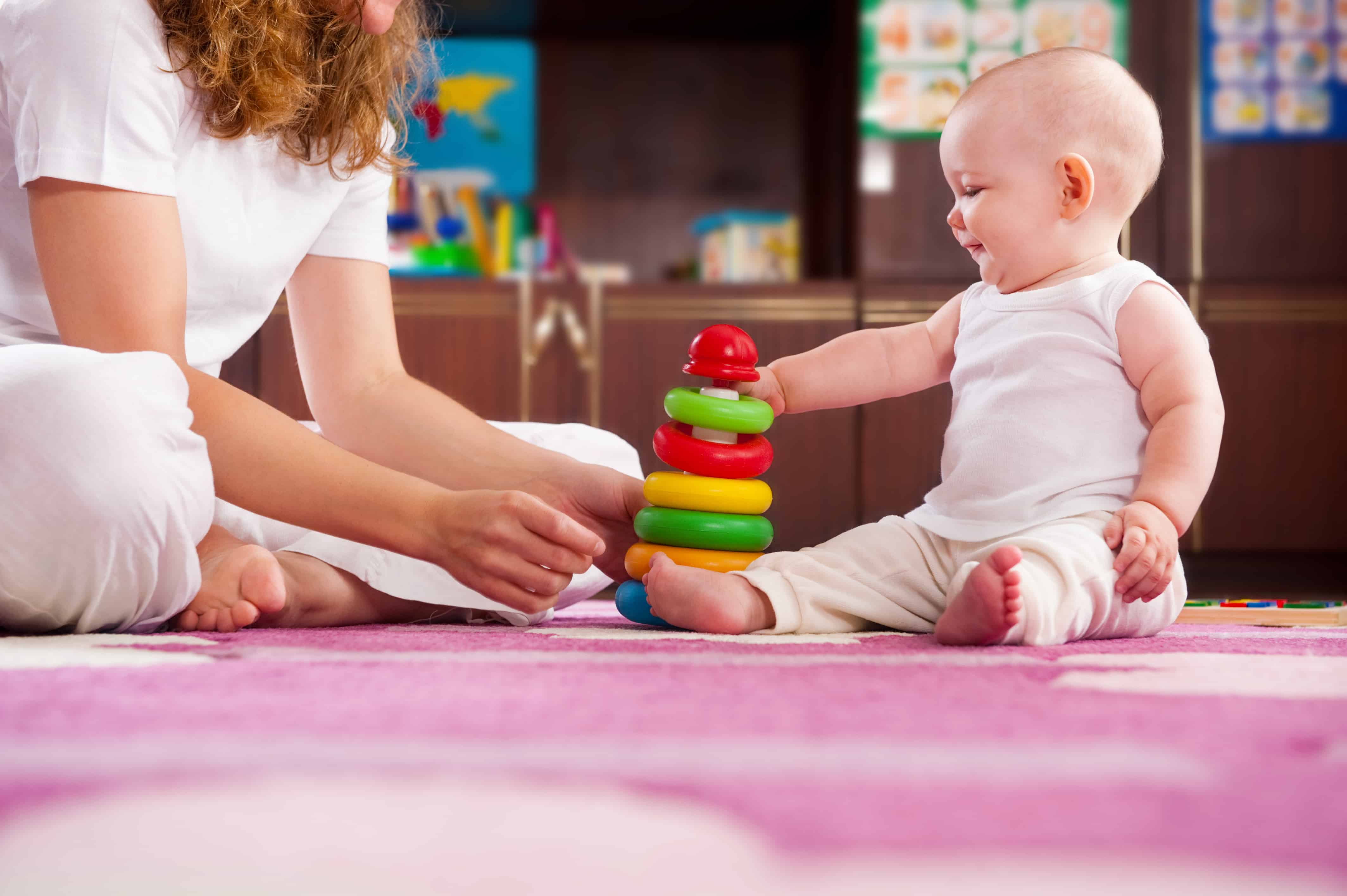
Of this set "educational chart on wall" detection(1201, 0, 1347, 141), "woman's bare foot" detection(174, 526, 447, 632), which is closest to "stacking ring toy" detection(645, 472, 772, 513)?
"woman's bare foot" detection(174, 526, 447, 632)

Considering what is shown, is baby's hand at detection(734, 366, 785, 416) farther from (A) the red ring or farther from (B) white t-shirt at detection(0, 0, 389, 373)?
(B) white t-shirt at detection(0, 0, 389, 373)

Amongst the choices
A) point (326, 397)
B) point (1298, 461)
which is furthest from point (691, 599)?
point (1298, 461)

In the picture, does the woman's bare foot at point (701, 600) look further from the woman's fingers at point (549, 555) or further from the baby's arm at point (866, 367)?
the baby's arm at point (866, 367)

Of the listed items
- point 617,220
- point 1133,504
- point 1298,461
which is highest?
point 617,220

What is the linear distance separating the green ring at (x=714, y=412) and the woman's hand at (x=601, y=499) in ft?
0.33

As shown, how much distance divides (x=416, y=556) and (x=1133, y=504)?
50cm

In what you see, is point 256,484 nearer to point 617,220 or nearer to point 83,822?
point 83,822

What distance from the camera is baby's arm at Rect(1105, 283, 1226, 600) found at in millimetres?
813

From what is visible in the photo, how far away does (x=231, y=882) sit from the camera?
0.35 m

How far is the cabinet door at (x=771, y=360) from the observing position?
8.33 feet

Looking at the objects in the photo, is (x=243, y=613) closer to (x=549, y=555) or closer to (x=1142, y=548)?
(x=549, y=555)

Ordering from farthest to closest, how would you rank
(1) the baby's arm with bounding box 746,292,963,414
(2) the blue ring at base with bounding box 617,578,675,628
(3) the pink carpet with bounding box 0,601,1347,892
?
1. (1) the baby's arm with bounding box 746,292,963,414
2. (2) the blue ring at base with bounding box 617,578,675,628
3. (3) the pink carpet with bounding box 0,601,1347,892

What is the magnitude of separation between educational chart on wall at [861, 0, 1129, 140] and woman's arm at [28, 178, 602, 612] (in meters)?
2.03

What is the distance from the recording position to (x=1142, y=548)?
2.63ft
